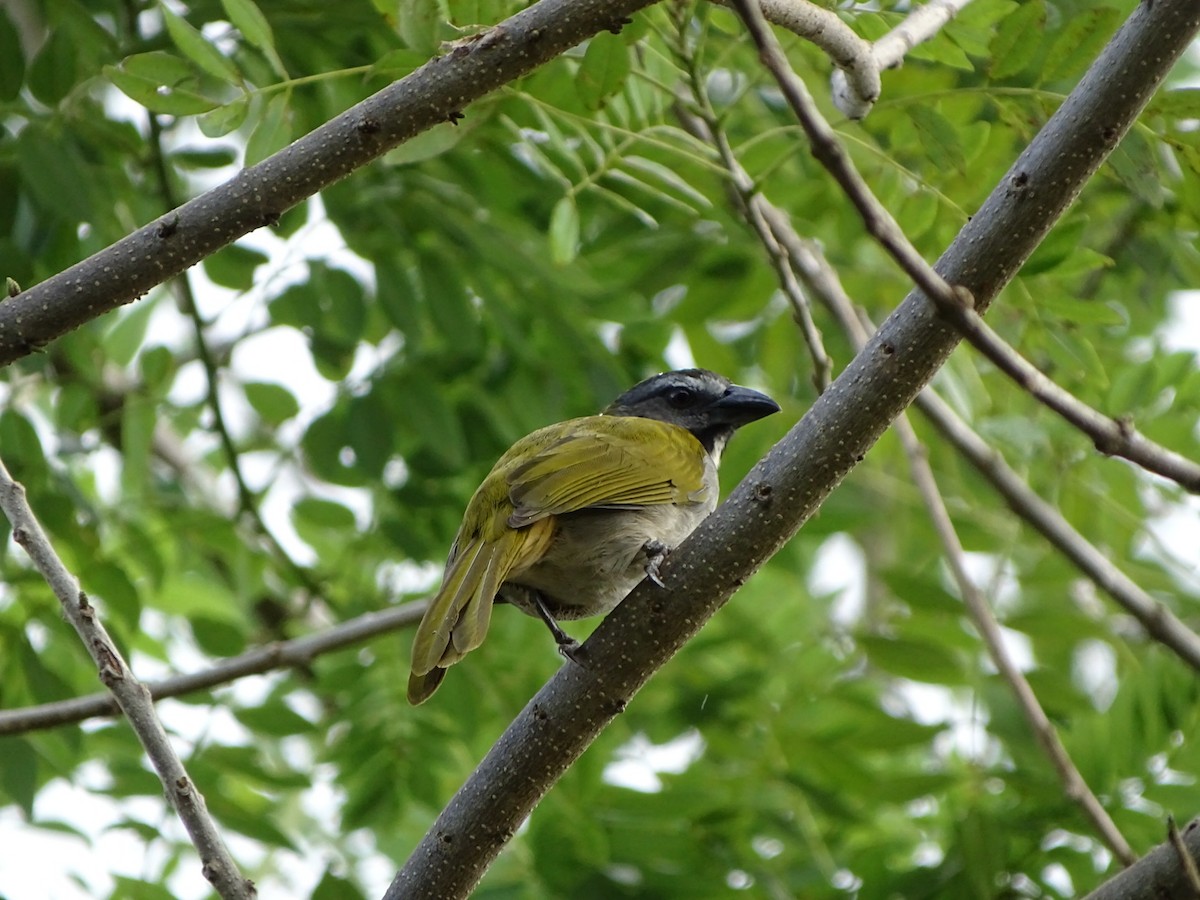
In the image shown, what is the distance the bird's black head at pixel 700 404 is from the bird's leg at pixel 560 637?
1.24 m

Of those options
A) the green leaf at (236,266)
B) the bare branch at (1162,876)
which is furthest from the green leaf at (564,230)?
the bare branch at (1162,876)

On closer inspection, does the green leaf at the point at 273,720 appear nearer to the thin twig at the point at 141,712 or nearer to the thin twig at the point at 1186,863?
the thin twig at the point at 141,712

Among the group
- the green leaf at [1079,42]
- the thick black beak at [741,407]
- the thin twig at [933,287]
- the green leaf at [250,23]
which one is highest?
the green leaf at [250,23]

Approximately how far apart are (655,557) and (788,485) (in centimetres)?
57

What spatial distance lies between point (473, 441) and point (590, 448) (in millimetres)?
1367

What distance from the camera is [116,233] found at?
15.6 ft

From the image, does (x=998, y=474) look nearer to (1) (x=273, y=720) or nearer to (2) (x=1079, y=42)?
(2) (x=1079, y=42)

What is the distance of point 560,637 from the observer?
10.5 feet

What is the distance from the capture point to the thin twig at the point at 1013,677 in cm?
385

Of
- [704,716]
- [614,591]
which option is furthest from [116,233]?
[704,716]

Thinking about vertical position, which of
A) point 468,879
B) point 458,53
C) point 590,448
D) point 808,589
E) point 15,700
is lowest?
point 468,879

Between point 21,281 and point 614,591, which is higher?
point 21,281

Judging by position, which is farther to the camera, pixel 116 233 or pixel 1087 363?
pixel 116 233

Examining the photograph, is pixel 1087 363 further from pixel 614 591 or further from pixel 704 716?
pixel 704 716
